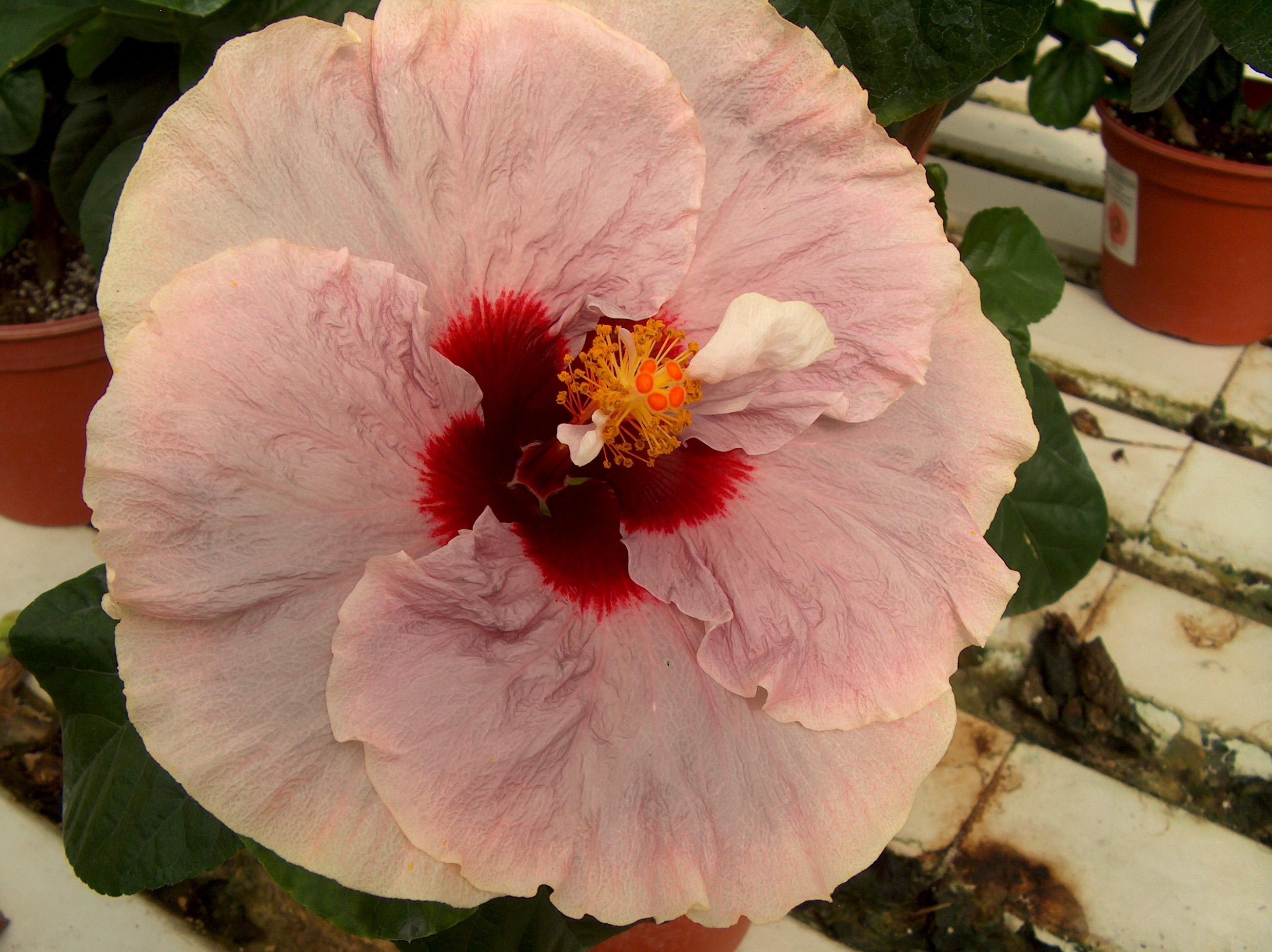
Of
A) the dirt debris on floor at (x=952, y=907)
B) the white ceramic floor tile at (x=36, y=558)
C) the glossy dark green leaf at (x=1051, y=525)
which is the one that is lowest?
the dirt debris on floor at (x=952, y=907)

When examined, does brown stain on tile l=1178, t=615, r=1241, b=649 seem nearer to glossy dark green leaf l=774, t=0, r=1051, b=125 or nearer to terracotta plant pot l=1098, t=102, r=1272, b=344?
terracotta plant pot l=1098, t=102, r=1272, b=344

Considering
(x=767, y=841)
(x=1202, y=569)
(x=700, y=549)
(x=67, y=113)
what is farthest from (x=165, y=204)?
(x=1202, y=569)

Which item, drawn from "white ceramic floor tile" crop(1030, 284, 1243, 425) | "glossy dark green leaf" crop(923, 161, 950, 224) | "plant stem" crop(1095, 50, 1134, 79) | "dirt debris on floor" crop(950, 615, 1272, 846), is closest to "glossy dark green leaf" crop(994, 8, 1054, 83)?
"plant stem" crop(1095, 50, 1134, 79)

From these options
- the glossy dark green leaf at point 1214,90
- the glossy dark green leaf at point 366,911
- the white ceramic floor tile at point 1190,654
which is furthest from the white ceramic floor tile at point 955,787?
the glossy dark green leaf at point 1214,90

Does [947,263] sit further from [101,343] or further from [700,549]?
[101,343]

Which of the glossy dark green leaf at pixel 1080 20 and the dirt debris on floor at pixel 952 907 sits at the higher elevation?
the glossy dark green leaf at pixel 1080 20

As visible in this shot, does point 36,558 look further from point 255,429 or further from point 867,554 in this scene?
point 867,554

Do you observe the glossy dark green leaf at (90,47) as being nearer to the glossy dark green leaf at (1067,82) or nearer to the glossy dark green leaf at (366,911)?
the glossy dark green leaf at (366,911)
